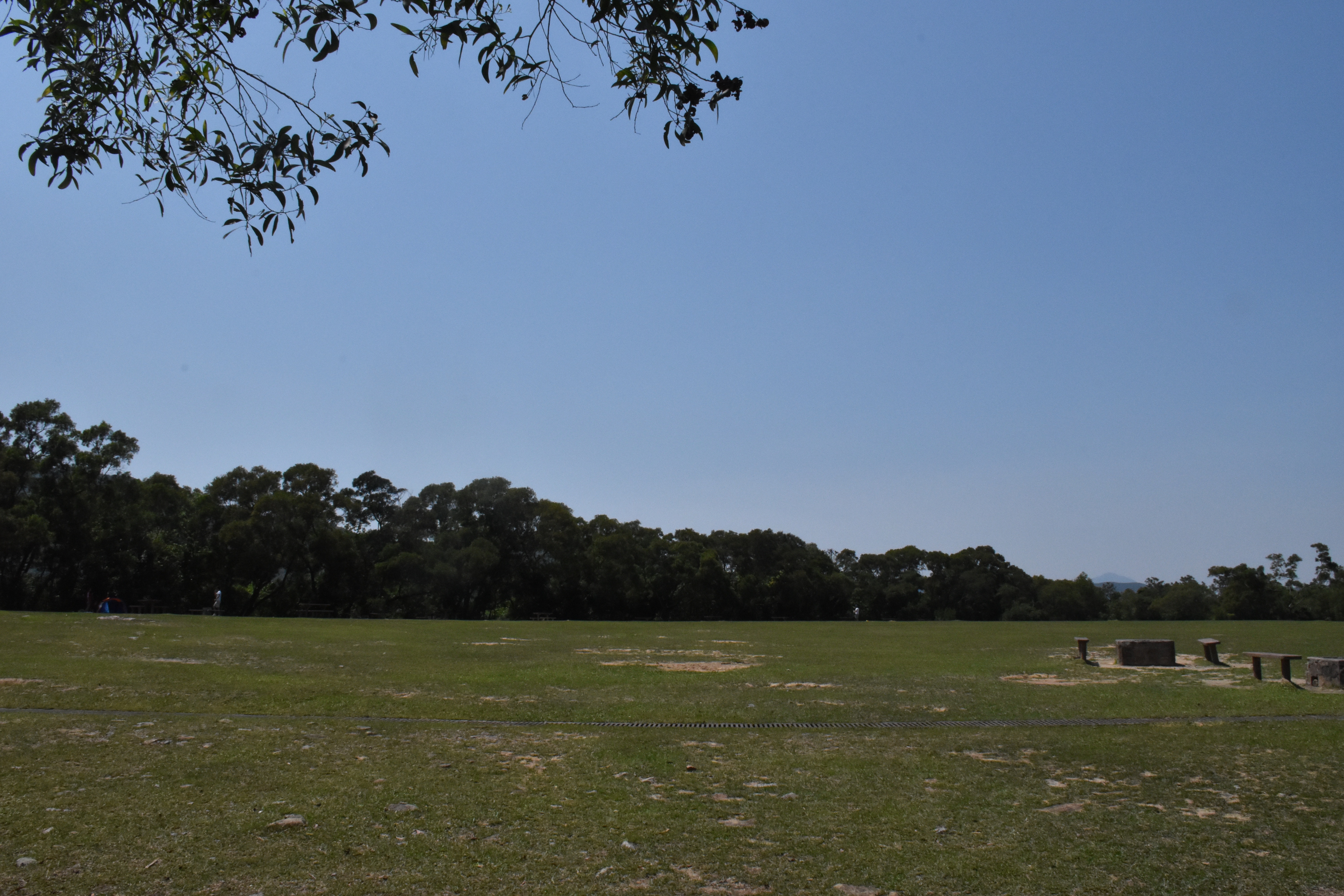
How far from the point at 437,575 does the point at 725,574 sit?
26.7m

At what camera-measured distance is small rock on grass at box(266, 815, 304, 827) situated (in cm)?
630

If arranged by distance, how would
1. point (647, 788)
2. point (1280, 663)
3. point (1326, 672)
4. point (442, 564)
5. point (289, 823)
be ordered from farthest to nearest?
point (442, 564) < point (1280, 663) < point (1326, 672) < point (647, 788) < point (289, 823)

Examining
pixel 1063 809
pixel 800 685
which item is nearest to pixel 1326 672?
pixel 800 685

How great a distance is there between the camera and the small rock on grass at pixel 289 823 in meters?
6.30

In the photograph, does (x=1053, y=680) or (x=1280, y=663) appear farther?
(x=1280, y=663)

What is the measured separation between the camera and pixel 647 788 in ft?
25.4

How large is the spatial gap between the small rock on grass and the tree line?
2055 inches

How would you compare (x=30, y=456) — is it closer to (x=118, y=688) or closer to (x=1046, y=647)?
(x=118, y=688)

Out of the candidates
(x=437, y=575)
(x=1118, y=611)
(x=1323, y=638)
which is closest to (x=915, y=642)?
(x=1323, y=638)

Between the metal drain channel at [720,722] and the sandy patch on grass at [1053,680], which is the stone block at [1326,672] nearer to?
the sandy patch on grass at [1053,680]

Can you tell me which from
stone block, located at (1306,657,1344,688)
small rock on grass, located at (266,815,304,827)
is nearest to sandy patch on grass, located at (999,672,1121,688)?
stone block, located at (1306,657,1344,688)

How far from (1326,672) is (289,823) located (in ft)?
60.0

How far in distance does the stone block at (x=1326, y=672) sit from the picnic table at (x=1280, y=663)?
332mm

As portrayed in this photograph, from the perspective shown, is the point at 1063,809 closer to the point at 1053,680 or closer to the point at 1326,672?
the point at 1053,680
